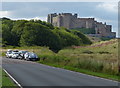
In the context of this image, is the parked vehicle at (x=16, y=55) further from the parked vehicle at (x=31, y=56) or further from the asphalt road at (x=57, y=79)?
the asphalt road at (x=57, y=79)

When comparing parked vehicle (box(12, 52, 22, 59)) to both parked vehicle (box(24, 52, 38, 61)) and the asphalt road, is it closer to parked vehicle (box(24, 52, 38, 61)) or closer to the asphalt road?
parked vehicle (box(24, 52, 38, 61))

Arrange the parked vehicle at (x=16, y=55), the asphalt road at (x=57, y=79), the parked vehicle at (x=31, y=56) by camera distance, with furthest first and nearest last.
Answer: the parked vehicle at (x=16, y=55) < the parked vehicle at (x=31, y=56) < the asphalt road at (x=57, y=79)

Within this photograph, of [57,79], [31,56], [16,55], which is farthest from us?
[16,55]

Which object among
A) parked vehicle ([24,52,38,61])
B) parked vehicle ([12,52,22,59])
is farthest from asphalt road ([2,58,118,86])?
parked vehicle ([12,52,22,59])

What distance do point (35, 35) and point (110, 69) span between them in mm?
71812

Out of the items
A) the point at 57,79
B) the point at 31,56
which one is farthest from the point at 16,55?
the point at 57,79

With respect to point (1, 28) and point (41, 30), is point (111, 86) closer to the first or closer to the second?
point (41, 30)

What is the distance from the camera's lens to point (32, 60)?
5169 cm

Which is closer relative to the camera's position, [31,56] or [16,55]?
A: [31,56]

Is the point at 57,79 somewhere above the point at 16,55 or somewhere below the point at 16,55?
above

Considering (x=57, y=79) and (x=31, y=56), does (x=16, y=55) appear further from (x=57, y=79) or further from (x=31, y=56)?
(x=57, y=79)

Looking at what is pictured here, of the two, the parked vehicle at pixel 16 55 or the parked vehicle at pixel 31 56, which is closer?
the parked vehicle at pixel 31 56

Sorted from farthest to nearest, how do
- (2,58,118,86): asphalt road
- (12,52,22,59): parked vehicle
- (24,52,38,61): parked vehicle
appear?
(12,52,22,59): parked vehicle
(24,52,38,61): parked vehicle
(2,58,118,86): asphalt road

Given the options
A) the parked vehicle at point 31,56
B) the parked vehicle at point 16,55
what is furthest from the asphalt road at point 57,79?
the parked vehicle at point 16,55
